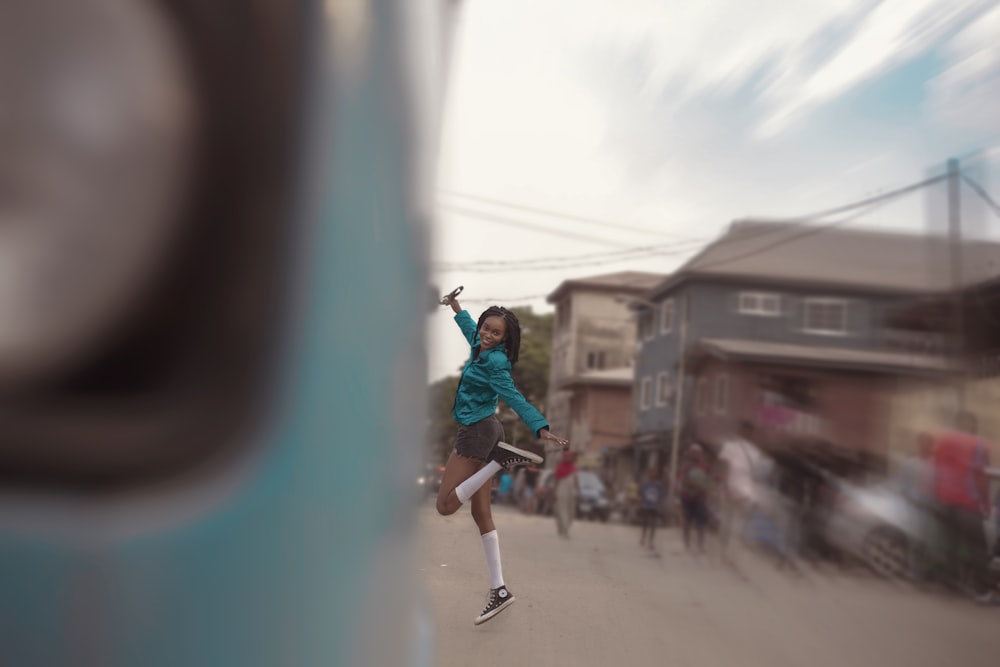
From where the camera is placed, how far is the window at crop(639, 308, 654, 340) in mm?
3238

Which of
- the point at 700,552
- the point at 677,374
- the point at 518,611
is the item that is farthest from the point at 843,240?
the point at 518,611

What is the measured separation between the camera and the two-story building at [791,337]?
12.0 ft

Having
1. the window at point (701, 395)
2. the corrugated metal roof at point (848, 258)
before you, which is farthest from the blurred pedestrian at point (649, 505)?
the corrugated metal roof at point (848, 258)

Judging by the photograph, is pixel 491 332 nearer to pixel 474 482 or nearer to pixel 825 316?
pixel 474 482

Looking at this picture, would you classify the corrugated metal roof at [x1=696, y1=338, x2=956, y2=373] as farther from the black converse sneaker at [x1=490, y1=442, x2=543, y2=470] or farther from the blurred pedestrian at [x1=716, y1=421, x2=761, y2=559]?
the black converse sneaker at [x1=490, y1=442, x2=543, y2=470]

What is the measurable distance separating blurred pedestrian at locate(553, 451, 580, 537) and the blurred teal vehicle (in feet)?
5.06

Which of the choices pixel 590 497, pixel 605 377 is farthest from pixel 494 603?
pixel 590 497

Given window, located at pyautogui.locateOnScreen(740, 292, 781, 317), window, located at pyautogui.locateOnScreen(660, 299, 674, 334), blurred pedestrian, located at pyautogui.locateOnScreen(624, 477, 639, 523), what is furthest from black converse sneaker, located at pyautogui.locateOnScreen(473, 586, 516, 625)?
window, located at pyautogui.locateOnScreen(740, 292, 781, 317)

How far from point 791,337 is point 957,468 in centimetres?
238

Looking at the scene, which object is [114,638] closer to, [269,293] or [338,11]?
[269,293]

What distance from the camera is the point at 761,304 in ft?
17.2

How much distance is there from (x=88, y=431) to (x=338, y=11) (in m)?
0.51

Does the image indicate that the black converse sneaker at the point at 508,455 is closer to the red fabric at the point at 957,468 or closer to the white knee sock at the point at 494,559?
the white knee sock at the point at 494,559

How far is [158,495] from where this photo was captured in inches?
40.1
